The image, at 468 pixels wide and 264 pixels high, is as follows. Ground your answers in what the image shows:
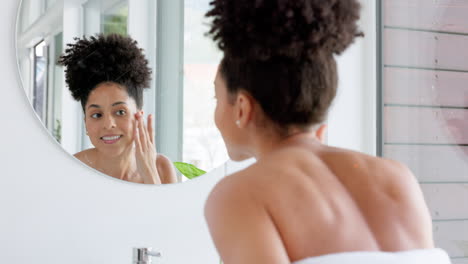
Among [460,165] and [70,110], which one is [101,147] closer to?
[70,110]

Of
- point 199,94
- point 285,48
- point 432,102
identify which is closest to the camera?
point 285,48

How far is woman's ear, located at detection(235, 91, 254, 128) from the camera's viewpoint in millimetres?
662

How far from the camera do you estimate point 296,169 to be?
65 cm

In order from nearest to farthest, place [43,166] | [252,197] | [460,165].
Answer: [252,197] → [43,166] → [460,165]

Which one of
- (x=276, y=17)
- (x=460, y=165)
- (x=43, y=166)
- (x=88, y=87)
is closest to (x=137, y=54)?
(x=88, y=87)

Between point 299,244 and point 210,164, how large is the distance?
0.76 m

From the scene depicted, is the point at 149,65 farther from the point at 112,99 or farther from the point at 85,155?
the point at 85,155

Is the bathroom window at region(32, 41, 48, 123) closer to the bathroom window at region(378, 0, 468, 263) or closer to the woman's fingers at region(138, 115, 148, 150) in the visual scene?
the woman's fingers at region(138, 115, 148, 150)

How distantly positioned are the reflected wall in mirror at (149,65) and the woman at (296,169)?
569 millimetres

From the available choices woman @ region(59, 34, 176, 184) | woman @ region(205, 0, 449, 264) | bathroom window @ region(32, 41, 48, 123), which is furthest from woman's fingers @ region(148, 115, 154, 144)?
woman @ region(205, 0, 449, 264)

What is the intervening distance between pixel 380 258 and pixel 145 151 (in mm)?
725

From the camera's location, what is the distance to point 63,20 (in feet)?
3.89

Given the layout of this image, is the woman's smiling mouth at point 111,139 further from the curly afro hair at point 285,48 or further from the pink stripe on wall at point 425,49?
the pink stripe on wall at point 425,49

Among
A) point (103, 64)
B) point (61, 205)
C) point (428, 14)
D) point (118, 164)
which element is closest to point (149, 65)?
point (103, 64)
